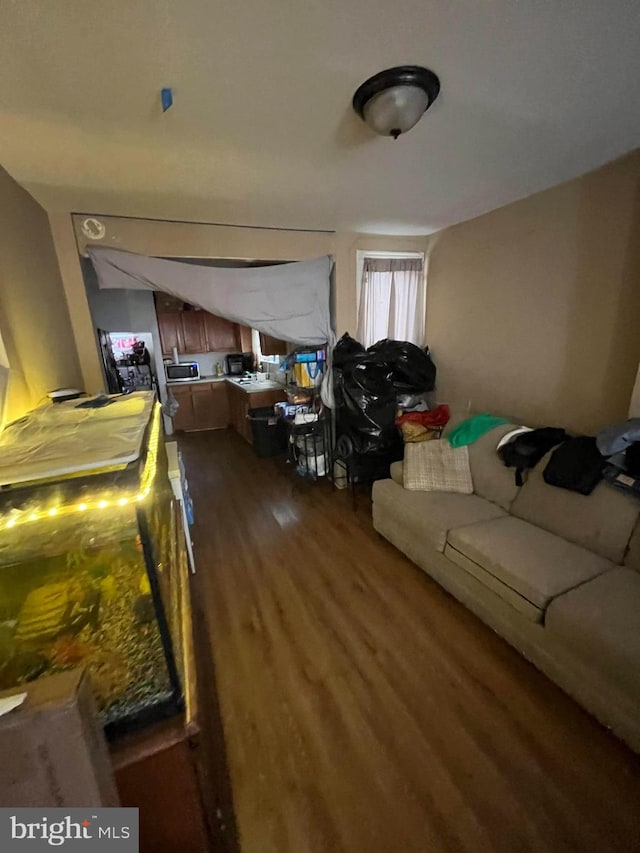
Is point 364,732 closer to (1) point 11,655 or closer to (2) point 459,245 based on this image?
(1) point 11,655

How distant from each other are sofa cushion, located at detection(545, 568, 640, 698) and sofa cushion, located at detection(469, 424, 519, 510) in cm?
70

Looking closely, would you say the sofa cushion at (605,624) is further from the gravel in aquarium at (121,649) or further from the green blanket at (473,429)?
the gravel in aquarium at (121,649)

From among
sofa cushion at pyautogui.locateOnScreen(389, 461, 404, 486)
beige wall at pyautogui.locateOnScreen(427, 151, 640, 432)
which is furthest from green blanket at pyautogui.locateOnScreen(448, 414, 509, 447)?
sofa cushion at pyautogui.locateOnScreen(389, 461, 404, 486)

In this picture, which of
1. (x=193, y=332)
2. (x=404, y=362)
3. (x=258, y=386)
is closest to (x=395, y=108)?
(x=404, y=362)

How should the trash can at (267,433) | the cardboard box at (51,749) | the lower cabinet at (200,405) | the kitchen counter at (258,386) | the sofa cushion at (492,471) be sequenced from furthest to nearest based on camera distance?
the lower cabinet at (200,405)
the kitchen counter at (258,386)
the trash can at (267,433)
the sofa cushion at (492,471)
the cardboard box at (51,749)

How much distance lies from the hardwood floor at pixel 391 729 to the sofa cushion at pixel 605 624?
1.02 ft

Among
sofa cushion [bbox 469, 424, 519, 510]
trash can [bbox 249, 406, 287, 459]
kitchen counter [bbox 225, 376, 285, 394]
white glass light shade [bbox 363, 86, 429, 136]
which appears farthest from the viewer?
kitchen counter [bbox 225, 376, 285, 394]

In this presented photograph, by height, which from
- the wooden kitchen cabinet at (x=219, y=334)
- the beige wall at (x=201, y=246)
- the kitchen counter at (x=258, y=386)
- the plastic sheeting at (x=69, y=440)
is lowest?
the kitchen counter at (x=258, y=386)

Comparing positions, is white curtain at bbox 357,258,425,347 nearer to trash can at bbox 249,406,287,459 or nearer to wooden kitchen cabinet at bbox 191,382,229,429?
trash can at bbox 249,406,287,459

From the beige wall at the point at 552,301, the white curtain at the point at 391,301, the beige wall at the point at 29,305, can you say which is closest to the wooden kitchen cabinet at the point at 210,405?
the white curtain at the point at 391,301

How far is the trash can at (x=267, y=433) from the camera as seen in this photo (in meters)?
4.23

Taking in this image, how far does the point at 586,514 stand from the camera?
5.76 feet

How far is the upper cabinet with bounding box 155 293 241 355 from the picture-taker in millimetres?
5219

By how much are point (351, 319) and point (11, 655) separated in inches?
124
